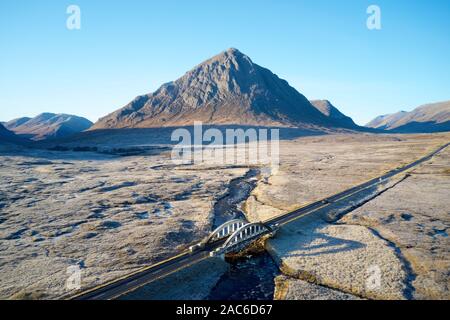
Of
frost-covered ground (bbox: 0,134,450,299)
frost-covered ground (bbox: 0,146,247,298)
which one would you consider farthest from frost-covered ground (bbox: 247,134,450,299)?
frost-covered ground (bbox: 0,146,247,298)

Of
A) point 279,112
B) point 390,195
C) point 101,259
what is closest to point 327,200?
point 390,195

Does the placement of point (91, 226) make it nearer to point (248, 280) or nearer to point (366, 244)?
point (248, 280)

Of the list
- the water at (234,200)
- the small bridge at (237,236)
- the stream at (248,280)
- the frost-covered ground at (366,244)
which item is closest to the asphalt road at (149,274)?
the small bridge at (237,236)

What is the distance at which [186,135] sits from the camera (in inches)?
6014

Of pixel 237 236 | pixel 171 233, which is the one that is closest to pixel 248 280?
pixel 237 236

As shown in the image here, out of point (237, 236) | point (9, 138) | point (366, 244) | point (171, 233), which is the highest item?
point (9, 138)

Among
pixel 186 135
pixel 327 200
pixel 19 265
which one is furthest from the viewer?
pixel 186 135

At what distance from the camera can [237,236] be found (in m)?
21.5

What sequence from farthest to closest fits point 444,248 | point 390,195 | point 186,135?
point 186,135 → point 390,195 → point 444,248

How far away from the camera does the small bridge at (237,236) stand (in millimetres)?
20328

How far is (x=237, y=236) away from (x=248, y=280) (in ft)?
12.8

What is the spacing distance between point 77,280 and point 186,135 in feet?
451

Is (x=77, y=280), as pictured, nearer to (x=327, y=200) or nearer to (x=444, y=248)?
(x=444, y=248)

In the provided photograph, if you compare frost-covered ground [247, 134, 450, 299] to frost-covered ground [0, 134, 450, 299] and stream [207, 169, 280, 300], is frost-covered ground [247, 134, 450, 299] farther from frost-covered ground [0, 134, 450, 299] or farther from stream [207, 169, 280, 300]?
stream [207, 169, 280, 300]
